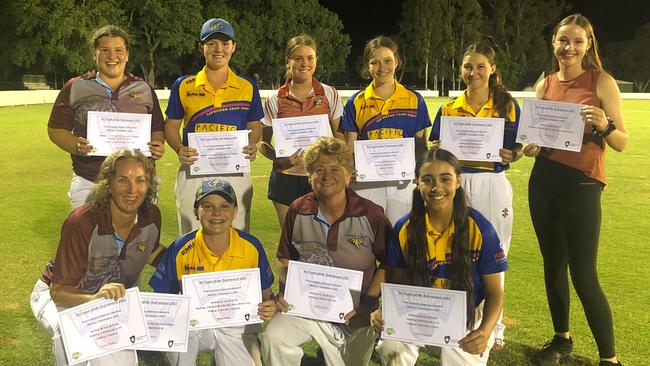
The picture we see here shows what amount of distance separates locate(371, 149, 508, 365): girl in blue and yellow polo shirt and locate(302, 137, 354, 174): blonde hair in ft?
1.77

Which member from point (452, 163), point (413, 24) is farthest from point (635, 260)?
point (413, 24)

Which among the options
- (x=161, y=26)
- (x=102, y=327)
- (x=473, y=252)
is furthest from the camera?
(x=161, y=26)

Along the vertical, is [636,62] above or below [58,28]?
below

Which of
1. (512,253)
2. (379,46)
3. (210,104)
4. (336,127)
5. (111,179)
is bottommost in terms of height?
(512,253)

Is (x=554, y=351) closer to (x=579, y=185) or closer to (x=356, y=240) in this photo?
(x=579, y=185)

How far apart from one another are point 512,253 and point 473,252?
12.3 ft

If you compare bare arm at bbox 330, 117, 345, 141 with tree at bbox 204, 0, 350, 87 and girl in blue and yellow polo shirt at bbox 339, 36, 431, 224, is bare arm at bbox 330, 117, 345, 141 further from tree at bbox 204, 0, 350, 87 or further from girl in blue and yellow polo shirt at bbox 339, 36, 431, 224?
tree at bbox 204, 0, 350, 87

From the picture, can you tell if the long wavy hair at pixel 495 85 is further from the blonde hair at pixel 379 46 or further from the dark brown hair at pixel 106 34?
the dark brown hair at pixel 106 34

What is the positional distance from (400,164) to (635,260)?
3612 mm

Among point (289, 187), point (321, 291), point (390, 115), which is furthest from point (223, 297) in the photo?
point (390, 115)

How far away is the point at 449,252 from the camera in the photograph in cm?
347

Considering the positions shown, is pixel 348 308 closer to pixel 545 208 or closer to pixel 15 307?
pixel 545 208

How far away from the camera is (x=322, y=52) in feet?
217

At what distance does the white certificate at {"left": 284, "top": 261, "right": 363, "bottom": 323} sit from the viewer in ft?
11.7
